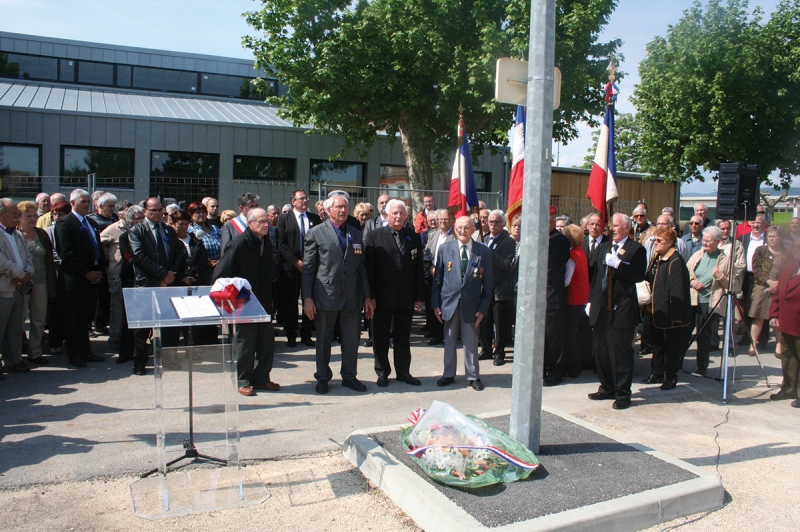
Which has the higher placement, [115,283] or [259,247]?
[259,247]

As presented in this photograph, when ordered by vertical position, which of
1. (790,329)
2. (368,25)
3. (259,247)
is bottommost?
(790,329)

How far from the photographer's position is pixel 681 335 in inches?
310

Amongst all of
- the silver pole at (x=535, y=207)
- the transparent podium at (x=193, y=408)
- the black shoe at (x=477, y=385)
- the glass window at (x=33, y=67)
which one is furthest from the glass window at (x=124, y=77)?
the silver pole at (x=535, y=207)

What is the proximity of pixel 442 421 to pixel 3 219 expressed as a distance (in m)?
5.82

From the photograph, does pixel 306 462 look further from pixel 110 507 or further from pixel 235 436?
pixel 110 507

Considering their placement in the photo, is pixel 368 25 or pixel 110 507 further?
pixel 368 25

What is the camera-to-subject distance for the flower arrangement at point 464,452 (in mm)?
4535

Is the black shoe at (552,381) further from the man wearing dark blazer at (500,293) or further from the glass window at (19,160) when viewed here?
the glass window at (19,160)

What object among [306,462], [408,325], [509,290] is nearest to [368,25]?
[509,290]

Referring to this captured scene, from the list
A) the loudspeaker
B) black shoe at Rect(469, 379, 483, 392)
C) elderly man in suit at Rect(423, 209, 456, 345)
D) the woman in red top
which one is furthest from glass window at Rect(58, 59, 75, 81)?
the loudspeaker

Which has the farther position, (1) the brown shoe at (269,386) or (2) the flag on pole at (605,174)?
(1) the brown shoe at (269,386)

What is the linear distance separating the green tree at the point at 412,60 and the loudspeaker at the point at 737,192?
8.32m

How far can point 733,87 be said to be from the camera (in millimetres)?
20625

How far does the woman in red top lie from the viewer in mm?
8172
